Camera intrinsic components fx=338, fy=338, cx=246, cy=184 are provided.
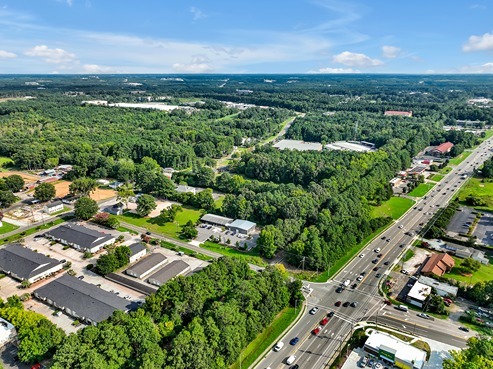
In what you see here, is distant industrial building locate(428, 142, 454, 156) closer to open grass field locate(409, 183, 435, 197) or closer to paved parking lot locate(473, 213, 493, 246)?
open grass field locate(409, 183, 435, 197)

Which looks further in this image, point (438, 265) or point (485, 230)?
point (485, 230)

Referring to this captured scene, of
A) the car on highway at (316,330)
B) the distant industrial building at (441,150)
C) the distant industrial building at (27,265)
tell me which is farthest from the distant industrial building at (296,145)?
the car on highway at (316,330)

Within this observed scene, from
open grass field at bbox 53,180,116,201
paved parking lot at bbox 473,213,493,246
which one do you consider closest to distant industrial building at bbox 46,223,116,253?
open grass field at bbox 53,180,116,201

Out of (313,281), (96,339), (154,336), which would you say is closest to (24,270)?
(96,339)

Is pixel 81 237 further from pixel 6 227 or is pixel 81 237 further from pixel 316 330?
pixel 316 330

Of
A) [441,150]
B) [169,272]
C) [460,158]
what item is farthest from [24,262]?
[460,158]

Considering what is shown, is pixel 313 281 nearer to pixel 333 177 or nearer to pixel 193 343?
pixel 193 343
